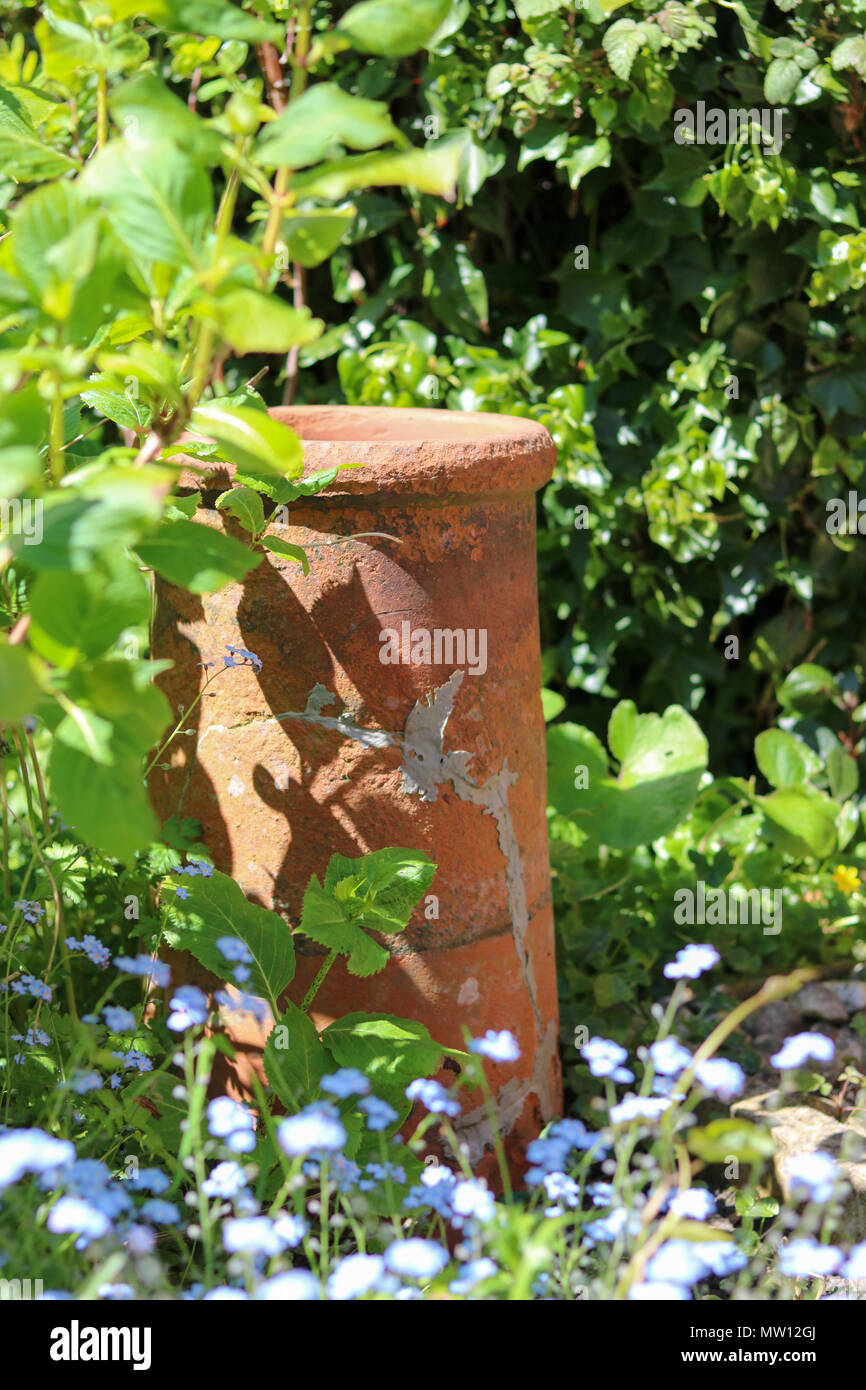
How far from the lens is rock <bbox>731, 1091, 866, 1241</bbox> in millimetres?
1780

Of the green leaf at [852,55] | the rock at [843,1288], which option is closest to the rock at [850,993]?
the rock at [843,1288]

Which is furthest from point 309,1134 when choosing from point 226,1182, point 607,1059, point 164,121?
point 164,121

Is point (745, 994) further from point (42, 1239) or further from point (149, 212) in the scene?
point (149, 212)

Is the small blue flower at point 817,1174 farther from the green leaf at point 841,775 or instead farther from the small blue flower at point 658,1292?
the green leaf at point 841,775

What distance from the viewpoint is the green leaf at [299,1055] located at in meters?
1.58

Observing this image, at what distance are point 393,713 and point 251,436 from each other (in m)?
0.62

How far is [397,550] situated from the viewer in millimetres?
1713

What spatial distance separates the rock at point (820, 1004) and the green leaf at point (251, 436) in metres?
1.73

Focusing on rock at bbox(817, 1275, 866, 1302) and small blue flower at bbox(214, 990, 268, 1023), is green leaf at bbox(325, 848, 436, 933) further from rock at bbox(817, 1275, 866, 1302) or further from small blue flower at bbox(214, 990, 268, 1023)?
rock at bbox(817, 1275, 866, 1302)

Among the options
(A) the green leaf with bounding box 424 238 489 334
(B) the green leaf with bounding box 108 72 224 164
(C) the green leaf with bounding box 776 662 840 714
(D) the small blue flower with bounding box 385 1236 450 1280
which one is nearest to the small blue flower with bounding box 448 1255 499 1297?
(D) the small blue flower with bounding box 385 1236 450 1280

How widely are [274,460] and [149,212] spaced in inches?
9.4

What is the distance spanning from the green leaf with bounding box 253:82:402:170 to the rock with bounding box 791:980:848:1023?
6.33 feet

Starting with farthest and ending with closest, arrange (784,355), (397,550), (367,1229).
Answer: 1. (784,355)
2. (397,550)
3. (367,1229)
